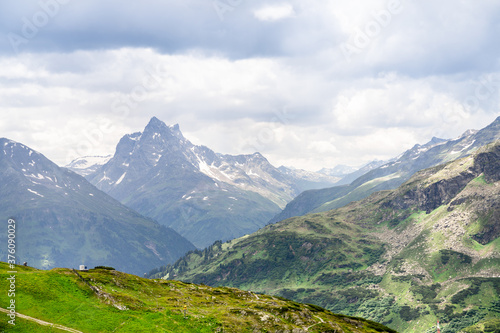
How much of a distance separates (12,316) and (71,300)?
15410 millimetres

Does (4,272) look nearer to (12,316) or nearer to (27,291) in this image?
(27,291)

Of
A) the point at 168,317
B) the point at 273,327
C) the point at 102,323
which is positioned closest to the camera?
the point at 102,323

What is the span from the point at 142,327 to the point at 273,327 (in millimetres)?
40095

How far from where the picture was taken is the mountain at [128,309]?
83375mm

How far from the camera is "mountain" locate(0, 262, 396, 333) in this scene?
274 feet

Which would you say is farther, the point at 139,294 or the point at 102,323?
the point at 139,294

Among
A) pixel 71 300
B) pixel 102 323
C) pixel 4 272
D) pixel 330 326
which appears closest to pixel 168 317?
pixel 102 323

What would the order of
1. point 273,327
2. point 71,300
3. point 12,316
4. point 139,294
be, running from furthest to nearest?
point 139,294, point 273,327, point 71,300, point 12,316

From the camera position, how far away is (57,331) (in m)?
77.3

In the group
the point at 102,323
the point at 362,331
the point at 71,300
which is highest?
the point at 71,300

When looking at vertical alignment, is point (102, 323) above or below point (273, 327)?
above

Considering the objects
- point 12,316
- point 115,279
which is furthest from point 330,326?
point 12,316

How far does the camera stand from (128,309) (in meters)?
95.7

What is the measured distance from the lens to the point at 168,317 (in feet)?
317
